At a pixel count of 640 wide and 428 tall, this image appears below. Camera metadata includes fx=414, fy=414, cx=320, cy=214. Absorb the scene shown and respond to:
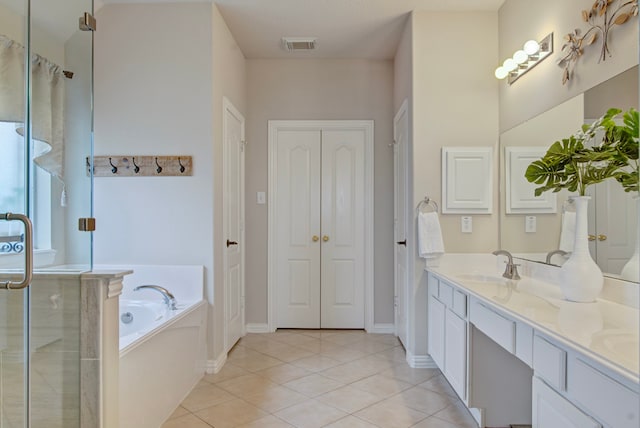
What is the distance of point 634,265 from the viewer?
173 cm

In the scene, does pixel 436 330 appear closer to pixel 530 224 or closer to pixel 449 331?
pixel 449 331

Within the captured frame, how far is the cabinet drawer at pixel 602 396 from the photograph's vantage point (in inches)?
41.4

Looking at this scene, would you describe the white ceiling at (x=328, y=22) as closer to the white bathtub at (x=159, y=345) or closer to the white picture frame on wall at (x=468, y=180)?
the white picture frame on wall at (x=468, y=180)

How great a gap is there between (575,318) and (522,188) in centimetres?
135

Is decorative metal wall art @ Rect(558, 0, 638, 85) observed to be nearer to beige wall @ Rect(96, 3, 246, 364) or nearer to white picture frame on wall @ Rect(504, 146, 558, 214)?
white picture frame on wall @ Rect(504, 146, 558, 214)

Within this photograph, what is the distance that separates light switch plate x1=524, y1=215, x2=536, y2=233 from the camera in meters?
2.54

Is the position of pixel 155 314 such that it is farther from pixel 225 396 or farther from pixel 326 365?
pixel 326 365

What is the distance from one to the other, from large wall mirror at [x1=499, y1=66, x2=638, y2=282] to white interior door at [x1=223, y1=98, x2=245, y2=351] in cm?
213

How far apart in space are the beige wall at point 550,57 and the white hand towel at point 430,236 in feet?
2.80

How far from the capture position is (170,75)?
9.97 ft

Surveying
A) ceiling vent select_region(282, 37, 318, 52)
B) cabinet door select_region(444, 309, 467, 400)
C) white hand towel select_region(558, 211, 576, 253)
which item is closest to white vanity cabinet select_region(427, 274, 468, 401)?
cabinet door select_region(444, 309, 467, 400)

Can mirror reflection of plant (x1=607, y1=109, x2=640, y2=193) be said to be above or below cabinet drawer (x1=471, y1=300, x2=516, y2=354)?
above

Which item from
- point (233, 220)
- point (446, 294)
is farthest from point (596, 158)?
point (233, 220)

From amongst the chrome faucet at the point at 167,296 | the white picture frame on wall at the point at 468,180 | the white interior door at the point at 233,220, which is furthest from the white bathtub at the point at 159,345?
the white picture frame on wall at the point at 468,180
